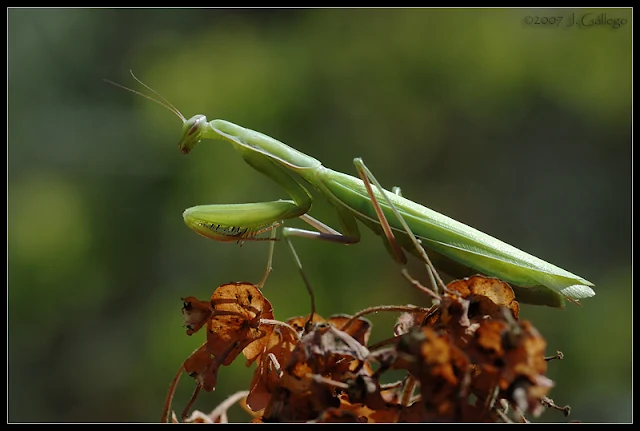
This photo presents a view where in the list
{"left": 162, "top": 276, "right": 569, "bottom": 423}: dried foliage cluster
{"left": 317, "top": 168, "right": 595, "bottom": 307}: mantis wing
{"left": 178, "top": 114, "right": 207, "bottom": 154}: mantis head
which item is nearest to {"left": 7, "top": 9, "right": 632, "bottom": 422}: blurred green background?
{"left": 178, "top": 114, "right": 207, "bottom": 154}: mantis head

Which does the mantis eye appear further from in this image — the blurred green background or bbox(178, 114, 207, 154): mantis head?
the blurred green background

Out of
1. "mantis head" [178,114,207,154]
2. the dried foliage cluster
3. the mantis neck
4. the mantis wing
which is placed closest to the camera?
the dried foliage cluster

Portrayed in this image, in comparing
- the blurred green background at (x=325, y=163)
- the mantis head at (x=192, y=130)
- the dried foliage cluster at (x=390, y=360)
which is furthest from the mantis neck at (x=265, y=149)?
the blurred green background at (x=325, y=163)

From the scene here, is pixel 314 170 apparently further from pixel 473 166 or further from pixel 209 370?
pixel 473 166

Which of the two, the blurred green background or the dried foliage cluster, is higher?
the blurred green background

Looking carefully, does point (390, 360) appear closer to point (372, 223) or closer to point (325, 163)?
point (372, 223)

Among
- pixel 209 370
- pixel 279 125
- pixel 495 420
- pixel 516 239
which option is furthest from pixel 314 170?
pixel 516 239
